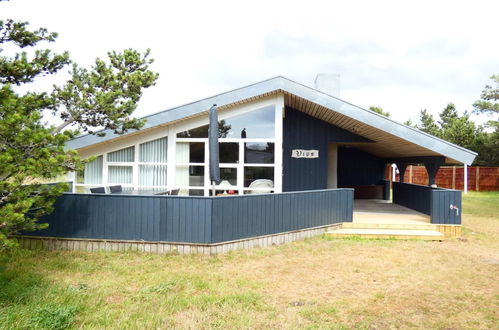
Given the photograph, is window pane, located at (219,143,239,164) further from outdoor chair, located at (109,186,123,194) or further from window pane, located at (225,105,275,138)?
outdoor chair, located at (109,186,123,194)

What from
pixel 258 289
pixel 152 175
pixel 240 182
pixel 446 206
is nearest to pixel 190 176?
pixel 152 175

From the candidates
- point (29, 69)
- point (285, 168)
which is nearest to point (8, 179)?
point (29, 69)

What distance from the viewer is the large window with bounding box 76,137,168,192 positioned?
8867 mm

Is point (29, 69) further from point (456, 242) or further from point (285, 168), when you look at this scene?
point (456, 242)

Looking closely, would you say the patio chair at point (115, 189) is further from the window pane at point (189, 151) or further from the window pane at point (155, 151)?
the window pane at point (189, 151)

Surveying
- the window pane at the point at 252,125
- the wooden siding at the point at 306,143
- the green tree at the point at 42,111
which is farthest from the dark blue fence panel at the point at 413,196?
the green tree at the point at 42,111

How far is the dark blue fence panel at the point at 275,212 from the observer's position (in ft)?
21.6

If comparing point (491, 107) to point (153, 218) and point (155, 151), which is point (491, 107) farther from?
point (153, 218)

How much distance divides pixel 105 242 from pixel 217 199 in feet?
8.15

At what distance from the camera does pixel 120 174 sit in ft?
29.3

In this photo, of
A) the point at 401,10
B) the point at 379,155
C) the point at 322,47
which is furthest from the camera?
the point at 322,47

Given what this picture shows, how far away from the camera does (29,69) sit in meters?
5.21

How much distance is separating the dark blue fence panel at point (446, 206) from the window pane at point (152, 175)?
24.1 feet

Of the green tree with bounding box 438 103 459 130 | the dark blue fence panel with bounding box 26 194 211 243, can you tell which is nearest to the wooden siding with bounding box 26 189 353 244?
the dark blue fence panel with bounding box 26 194 211 243
